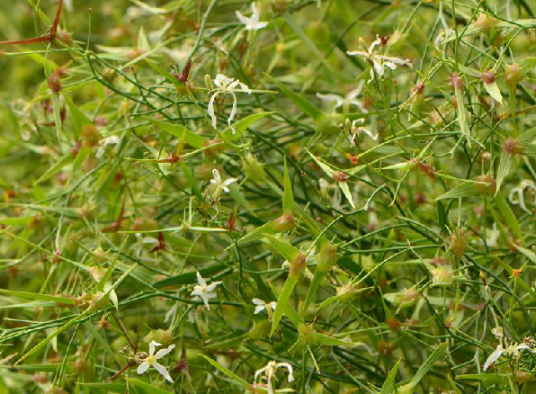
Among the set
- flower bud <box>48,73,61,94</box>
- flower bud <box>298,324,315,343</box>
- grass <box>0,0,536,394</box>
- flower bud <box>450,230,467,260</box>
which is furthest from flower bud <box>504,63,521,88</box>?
flower bud <box>48,73,61,94</box>

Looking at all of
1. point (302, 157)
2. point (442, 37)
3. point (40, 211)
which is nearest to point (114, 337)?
point (40, 211)

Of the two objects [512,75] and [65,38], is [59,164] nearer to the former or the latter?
[65,38]

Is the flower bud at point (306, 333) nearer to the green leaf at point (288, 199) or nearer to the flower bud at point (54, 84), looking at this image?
the green leaf at point (288, 199)

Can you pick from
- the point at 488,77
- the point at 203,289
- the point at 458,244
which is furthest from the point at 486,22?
the point at 203,289

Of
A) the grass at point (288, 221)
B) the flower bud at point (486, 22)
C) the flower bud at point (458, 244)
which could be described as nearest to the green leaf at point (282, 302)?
the grass at point (288, 221)

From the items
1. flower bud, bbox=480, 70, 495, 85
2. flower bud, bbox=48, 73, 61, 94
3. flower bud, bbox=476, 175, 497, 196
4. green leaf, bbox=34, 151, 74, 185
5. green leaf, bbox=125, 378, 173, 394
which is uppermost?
flower bud, bbox=480, 70, 495, 85

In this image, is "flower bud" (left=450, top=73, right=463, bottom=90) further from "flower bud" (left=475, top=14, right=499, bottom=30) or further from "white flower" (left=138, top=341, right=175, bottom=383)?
"white flower" (left=138, top=341, right=175, bottom=383)

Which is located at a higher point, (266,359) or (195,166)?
(195,166)

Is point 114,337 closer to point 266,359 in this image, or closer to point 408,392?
point 266,359
